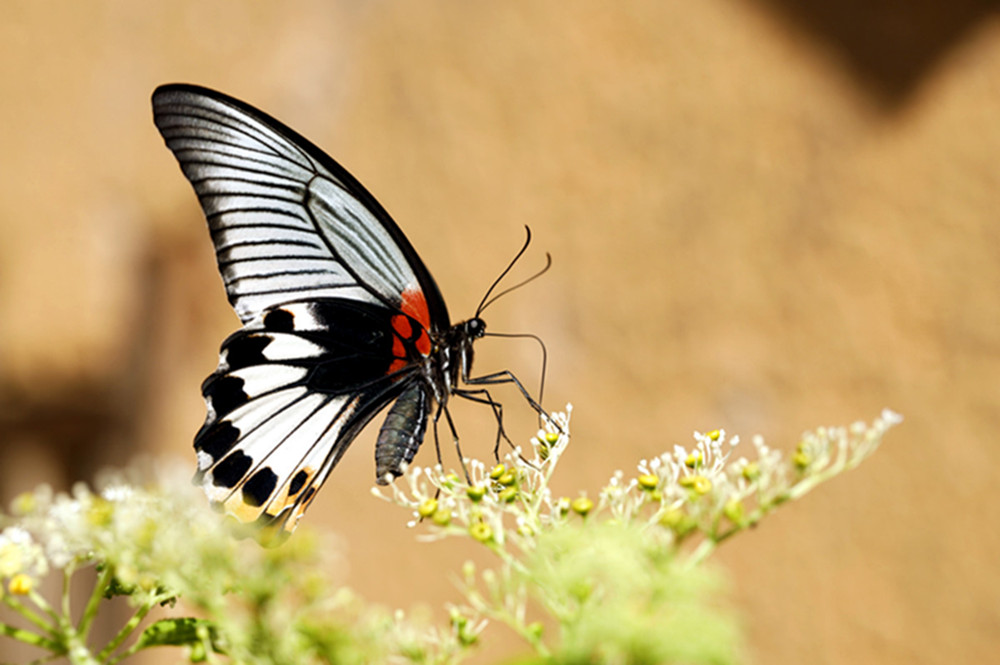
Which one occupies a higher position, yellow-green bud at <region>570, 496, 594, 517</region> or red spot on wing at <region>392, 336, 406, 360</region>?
red spot on wing at <region>392, 336, 406, 360</region>

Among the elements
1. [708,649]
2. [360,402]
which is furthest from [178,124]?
[708,649]

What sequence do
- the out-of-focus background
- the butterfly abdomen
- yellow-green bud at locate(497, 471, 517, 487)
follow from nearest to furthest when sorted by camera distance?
yellow-green bud at locate(497, 471, 517, 487)
the butterfly abdomen
the out-of-focus background

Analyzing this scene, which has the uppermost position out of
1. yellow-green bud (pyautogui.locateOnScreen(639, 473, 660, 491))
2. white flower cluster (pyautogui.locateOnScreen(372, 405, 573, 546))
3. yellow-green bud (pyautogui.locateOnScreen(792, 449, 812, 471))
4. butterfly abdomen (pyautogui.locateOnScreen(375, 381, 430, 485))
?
Result: butterfly abdomen (pyautogui.locateOnScreen(375, 381, 430, 485))

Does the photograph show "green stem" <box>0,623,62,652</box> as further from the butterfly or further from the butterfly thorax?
the butterfly thorax

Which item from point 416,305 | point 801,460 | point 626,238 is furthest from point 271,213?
point 626,238

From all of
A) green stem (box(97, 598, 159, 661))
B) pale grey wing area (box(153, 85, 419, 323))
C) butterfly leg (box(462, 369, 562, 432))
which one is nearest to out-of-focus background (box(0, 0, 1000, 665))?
butterfly leg (box(462, 369, 562, 432))

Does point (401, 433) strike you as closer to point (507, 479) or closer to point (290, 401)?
point (290, 401)
